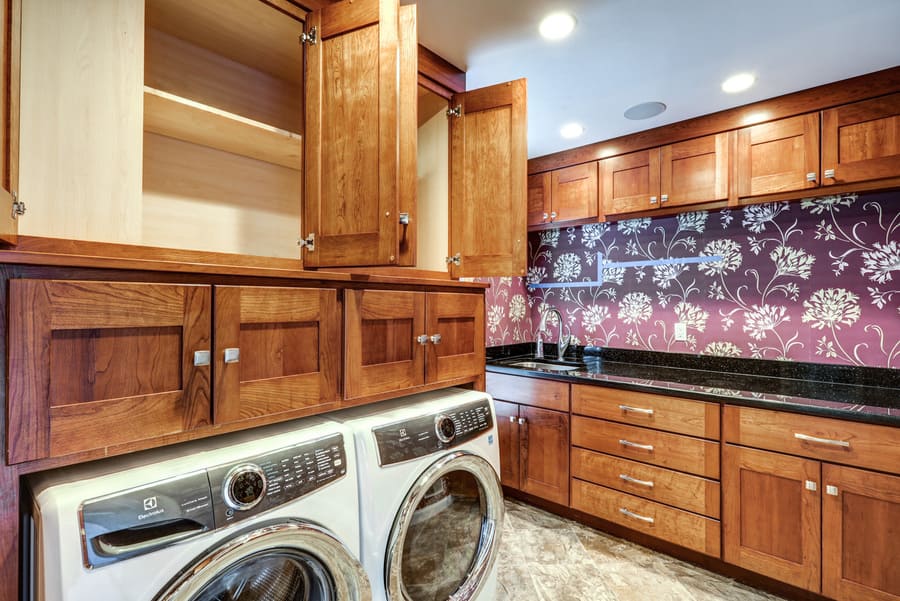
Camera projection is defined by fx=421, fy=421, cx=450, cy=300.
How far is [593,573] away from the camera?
2074 millimetres

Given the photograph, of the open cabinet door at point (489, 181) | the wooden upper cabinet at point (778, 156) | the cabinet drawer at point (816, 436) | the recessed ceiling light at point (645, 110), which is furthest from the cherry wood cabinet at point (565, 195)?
the cabinet drawer at point (816, 436)

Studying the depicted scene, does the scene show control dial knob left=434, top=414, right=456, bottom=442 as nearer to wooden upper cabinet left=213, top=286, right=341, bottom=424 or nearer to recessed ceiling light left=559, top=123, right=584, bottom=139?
wooden upper cabinet left=213, top=286, right=341, bottom=424

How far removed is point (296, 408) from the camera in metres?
1.17

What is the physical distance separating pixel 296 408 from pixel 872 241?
2.93 metres

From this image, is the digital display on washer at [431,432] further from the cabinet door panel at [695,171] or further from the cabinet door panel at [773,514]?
the cabinet door panel at [695,171]

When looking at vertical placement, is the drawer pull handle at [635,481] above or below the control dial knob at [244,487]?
below

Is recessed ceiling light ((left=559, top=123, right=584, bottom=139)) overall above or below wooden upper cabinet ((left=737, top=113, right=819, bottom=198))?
above

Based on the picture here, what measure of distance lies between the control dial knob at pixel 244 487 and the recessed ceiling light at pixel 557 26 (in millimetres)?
1834

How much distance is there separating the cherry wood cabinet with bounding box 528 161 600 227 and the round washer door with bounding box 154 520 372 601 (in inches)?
99.7

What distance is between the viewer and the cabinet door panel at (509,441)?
275 centimetres

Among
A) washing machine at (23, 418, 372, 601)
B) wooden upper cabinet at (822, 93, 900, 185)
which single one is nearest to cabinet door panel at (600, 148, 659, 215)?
wooden upper cabinet at (822, 93, 900, 185)

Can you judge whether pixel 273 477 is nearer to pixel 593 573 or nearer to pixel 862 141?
pixel 593 573

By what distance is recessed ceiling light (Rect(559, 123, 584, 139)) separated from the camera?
2.62m

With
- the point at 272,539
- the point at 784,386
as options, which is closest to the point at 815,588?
the point at 784,386
